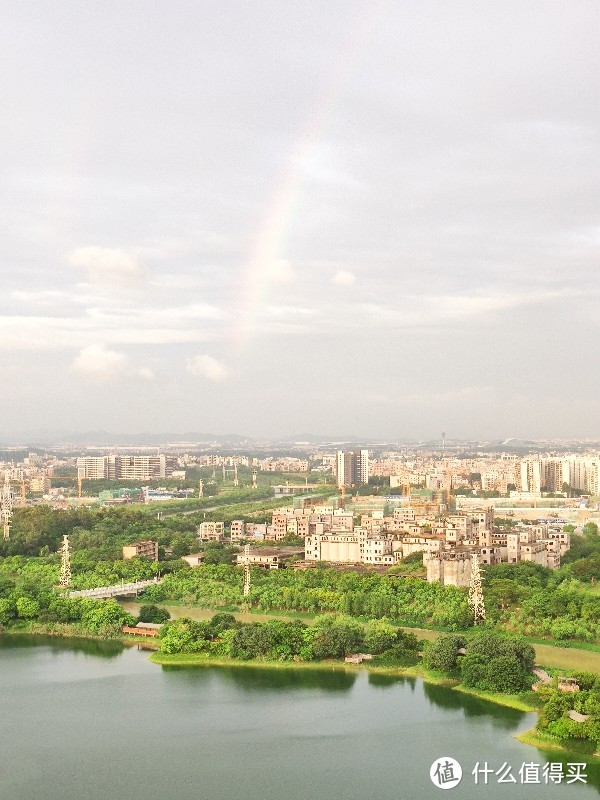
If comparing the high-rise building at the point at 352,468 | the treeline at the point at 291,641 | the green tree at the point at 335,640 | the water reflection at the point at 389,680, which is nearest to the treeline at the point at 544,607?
the treeline at the point at 291,641

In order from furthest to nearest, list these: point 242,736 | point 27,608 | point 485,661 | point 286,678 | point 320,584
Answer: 1. point 320,584
2. point 27,608
3. point 286,678
4. point 485,661
5. point 242,736

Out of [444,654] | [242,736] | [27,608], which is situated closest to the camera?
[242,736]

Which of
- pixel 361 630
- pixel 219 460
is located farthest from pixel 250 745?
pixel 219 460

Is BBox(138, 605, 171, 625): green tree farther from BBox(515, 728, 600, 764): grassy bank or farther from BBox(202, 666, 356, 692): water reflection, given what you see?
BBox(515, 728, 600, 764): grassy bank

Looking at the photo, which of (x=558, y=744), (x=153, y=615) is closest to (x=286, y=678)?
(x=153, y=615)

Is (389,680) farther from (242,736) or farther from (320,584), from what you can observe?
(320,584)

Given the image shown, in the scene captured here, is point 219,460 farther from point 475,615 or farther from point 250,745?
point 250,745
